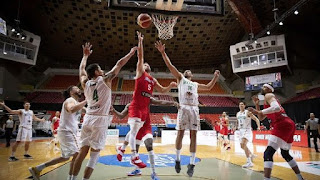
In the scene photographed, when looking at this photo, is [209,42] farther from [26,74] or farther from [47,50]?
[26,74]

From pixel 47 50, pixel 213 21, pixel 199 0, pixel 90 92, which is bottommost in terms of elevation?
pixel 90 92

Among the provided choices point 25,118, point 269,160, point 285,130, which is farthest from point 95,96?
point 25,118

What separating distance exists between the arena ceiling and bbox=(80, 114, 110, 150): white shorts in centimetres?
1843

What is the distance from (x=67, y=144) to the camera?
459 cm

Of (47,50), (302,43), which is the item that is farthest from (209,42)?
(47,50)

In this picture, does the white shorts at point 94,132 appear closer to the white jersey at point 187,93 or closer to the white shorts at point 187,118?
the white shorts at point 187,118

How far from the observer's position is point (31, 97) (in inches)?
1021

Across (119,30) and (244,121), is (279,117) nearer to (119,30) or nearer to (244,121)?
(244,121)

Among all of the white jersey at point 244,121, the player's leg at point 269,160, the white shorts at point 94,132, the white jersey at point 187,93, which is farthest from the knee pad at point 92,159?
the white jersey at point 244,121

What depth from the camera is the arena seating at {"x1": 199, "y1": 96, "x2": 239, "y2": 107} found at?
27094mm

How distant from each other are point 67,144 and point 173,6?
4.96 m

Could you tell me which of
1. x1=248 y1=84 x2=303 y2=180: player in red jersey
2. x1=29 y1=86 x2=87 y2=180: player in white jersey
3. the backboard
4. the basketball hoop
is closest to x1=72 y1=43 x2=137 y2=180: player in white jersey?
x1=29 y1=86 x2=87 y2=180: player in white jersey

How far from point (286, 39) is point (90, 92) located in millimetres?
26841

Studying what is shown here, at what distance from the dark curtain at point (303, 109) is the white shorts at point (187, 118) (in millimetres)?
18463
